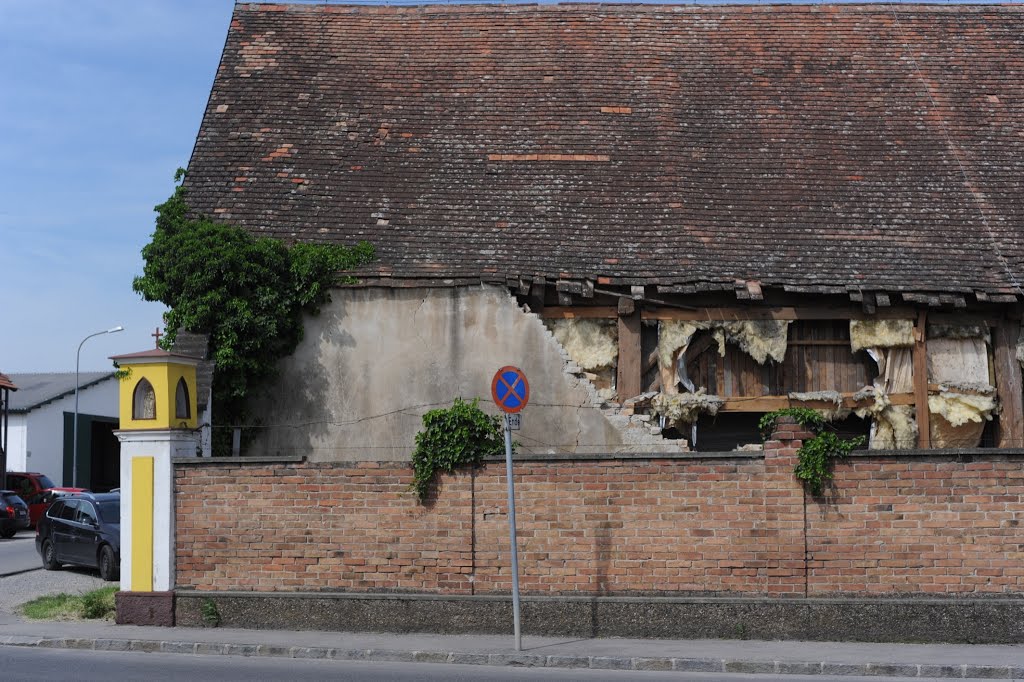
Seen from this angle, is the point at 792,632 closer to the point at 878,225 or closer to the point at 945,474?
the point at 945,474

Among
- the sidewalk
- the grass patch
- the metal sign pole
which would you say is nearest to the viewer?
the sidewalk

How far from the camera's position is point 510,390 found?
12320mm

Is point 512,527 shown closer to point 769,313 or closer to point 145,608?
point 145,608

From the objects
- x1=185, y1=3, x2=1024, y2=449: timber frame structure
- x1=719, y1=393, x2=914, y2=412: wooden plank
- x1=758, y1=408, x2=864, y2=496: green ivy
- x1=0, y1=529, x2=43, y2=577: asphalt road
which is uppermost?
x1=185, y1=3, x2=1024, y2=449: timber frame structure

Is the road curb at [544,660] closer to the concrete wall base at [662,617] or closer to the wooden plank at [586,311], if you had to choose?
the concrete wall base at [662,617]

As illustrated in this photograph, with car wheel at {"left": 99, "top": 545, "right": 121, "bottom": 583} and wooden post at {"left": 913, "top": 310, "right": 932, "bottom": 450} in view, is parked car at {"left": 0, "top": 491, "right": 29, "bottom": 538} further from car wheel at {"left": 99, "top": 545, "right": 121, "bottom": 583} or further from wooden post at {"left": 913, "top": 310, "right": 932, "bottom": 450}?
wooden post at {"left": 913, "top": 310, "right": 932, "bottom": 450}

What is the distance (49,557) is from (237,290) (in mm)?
6823

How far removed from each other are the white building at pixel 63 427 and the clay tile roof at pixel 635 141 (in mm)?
28394

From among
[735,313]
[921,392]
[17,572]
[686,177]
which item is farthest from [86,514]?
[921,392]

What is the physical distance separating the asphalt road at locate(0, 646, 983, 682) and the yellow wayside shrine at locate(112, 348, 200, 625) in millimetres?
1729

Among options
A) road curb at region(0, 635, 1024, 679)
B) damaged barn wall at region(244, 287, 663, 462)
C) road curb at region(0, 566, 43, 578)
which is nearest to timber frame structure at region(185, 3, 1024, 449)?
damaged barn wall at region(244, 287, 663, 462)

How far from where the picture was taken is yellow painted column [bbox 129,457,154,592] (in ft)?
45.3

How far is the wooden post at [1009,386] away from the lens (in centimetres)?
1772

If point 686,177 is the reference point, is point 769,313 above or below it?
below
